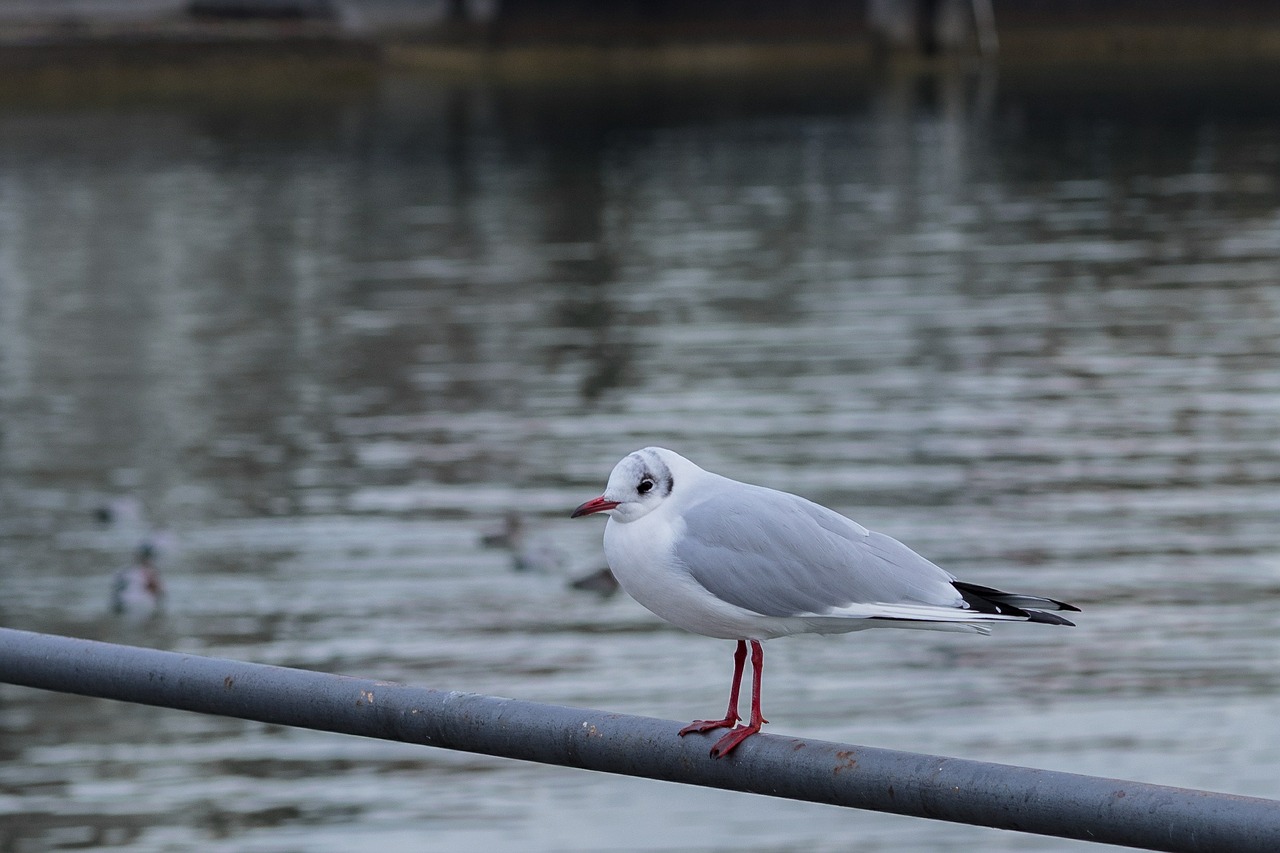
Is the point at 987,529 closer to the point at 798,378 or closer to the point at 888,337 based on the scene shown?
the point at 798,378

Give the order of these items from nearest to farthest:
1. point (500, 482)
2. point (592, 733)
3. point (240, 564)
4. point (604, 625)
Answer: point (592, 733) < point (604, 625) < point (240, 564) < point (500, 482)

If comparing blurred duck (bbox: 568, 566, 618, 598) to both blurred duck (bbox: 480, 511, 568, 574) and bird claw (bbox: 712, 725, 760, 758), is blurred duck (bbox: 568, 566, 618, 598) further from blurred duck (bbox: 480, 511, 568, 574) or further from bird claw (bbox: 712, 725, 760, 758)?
bird claw (bbox: 712, 725, 760, 758)

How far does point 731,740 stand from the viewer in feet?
9.18

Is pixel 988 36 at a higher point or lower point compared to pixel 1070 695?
higher

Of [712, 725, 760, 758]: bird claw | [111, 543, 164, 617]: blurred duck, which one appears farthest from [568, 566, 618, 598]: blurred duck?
[712, 725, 760, 758]: bird claw

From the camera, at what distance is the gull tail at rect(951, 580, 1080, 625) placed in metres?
2.72

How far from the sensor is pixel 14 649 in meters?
3.14

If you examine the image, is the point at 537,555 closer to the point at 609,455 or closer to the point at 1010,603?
the point at 609,455

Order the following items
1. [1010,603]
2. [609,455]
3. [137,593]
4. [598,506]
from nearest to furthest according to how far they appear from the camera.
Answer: [1010,603] < [598,506] < [137,593] < [609,455]

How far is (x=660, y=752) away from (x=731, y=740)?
0.33 ft

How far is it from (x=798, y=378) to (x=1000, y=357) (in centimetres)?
223

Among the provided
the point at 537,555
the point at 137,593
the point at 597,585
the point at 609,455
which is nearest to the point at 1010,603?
the point at 597,585

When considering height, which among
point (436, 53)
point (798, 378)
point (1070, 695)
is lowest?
point (1070, 695)

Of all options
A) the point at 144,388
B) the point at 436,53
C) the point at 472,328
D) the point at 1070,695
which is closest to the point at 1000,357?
the point at 472,328
